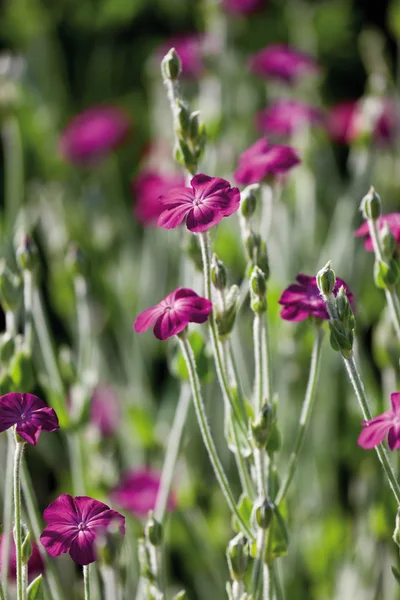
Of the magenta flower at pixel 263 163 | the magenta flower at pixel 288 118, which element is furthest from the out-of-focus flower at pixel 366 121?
the magenta flower at pixel 263 163

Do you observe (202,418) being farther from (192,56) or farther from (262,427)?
(192,56)

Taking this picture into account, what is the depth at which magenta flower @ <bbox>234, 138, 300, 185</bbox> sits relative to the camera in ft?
3.20

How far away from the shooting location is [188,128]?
0.87 meters

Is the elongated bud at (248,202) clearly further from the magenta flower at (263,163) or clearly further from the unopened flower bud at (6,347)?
the unopened flower bud at (6,347)

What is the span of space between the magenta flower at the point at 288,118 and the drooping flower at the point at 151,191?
21 cm

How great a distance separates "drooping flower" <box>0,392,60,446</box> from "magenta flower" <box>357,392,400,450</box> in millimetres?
259

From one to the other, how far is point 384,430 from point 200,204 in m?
0.26

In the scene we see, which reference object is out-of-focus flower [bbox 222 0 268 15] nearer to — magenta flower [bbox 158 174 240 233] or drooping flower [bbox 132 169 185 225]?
drooping flower [bbox 132 169 185 225]

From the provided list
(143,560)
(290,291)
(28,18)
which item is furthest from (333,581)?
(28,18)

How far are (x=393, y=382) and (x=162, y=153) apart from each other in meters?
1.05

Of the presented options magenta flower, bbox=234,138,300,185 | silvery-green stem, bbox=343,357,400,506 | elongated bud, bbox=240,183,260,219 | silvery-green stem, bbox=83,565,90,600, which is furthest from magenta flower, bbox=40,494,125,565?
magenta flower, bbox=234,138,300,185

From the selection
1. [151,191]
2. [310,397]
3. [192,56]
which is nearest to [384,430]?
[310,397]

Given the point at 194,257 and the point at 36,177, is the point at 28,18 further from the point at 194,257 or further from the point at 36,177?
the point at 194,257

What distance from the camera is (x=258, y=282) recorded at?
79 cm
